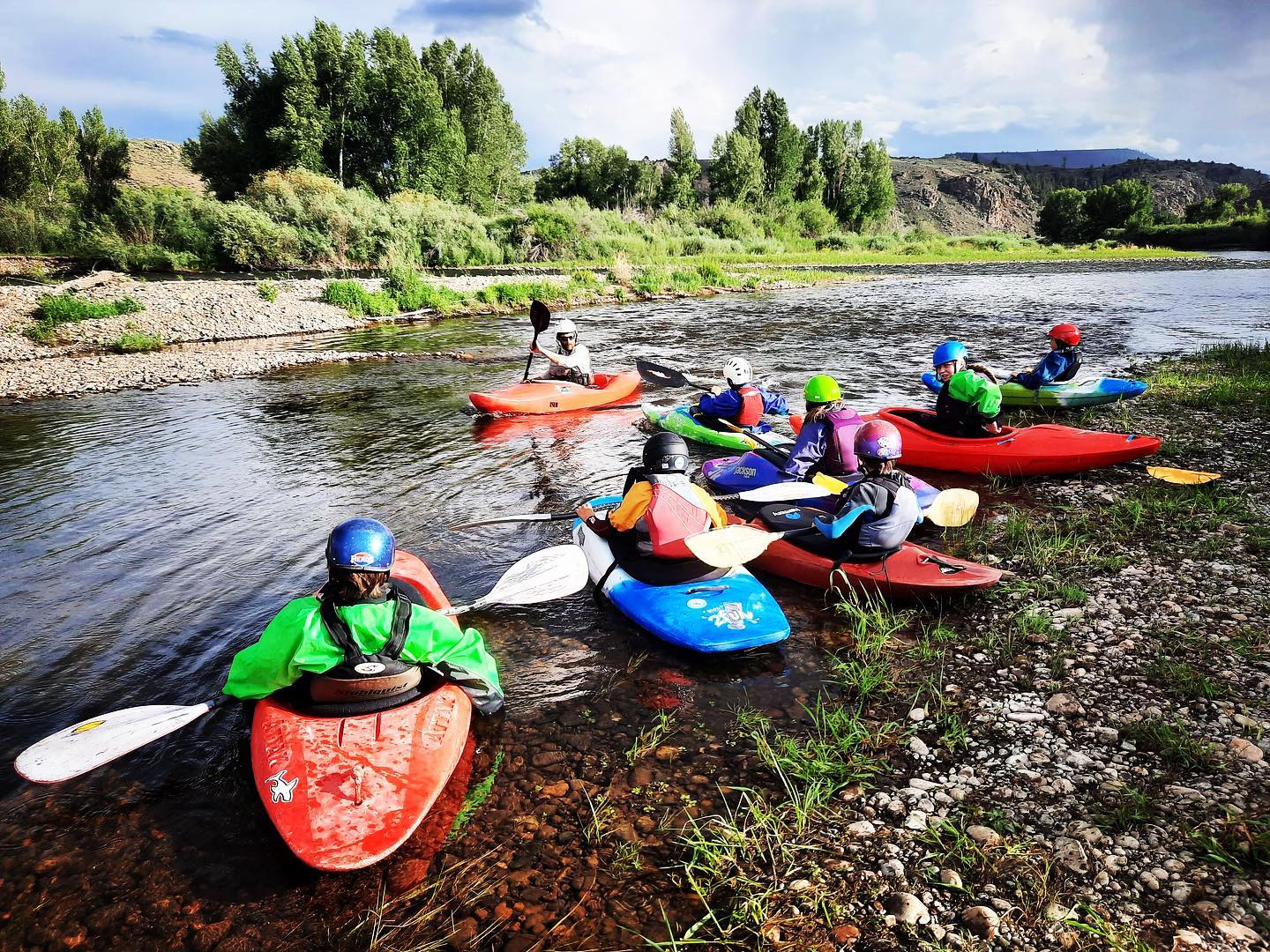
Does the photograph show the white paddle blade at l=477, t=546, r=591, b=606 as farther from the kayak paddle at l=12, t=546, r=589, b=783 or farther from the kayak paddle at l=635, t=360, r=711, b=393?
the kayak paddle at l=635, t=360, r=711, b=393

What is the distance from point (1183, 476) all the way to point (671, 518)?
4.69 meters

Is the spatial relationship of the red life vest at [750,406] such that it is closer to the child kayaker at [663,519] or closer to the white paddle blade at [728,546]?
the child kayaker at [663,519]

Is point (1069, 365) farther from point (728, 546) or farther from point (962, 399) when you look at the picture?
point (728, 546)

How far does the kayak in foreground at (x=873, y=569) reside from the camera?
446 centimetres

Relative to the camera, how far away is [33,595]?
5355mm

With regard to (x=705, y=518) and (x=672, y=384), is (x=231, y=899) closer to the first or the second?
(x=705, y=518)

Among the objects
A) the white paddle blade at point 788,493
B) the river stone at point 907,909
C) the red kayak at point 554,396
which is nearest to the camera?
the river stone at point 907,909

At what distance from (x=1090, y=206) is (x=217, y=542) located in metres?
86.2

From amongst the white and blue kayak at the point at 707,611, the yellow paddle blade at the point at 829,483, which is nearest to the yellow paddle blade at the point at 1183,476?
the yellow paddle blade at the point at 829,483

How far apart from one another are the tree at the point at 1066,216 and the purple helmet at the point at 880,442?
268 feet

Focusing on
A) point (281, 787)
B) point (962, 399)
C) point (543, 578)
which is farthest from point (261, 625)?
point (962, 399)

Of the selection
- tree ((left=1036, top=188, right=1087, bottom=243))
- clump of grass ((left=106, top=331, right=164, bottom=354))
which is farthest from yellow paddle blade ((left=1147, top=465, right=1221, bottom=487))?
tree ((left=1036, top=188, right=1087, bottom=243))

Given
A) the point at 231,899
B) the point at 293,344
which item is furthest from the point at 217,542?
the point at 293,344

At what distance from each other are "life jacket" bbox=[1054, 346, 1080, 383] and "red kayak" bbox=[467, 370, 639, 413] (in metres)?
6.04
